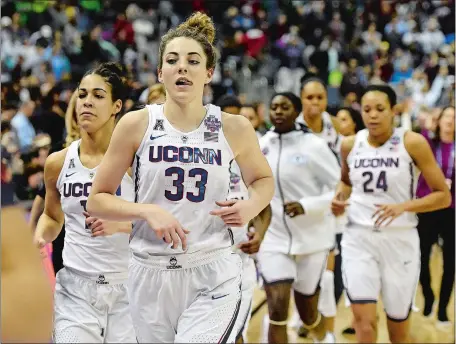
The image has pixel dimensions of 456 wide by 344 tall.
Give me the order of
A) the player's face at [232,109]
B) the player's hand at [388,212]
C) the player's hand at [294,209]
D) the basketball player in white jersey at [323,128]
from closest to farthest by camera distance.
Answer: the player's hand at [388,212]
the player's hand at [294,209]
the player's face at [232,109]
the basketball player in white jersey at [323,128]

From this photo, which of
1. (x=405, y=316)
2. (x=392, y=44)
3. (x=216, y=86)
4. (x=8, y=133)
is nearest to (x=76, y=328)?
(x=405, y=316)

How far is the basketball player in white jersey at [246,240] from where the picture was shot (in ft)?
16.7

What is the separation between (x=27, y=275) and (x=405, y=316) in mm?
4190

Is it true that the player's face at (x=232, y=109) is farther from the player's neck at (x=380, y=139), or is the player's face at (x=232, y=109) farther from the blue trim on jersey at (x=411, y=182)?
the blue trim on jersey at (x=411, y=182)

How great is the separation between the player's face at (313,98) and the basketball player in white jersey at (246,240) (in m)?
1.82

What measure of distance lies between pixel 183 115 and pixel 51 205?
1.26 metres

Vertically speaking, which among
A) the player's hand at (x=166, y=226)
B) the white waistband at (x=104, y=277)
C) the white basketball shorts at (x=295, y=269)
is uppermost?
the player's hand at (x=166, y=226)

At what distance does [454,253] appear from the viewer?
322 inches

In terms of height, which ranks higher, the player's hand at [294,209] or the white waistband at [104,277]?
the player's hand at [294,209]

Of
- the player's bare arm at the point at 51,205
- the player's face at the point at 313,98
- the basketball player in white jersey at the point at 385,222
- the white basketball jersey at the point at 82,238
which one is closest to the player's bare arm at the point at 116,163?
the white basketball jersey at the point at 82,238

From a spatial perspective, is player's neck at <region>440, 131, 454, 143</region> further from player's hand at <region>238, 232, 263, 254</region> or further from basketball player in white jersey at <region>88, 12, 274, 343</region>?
basketball player in white jersey at <region>88, 12, 274, 343</region>

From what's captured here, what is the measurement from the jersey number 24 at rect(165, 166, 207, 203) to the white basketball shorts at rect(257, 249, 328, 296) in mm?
2536

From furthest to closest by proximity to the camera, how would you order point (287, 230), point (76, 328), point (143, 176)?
point (287, 230) < point (76, 328) < point (143, 176)

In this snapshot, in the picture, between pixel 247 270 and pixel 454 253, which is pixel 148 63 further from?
pixel 247 270
